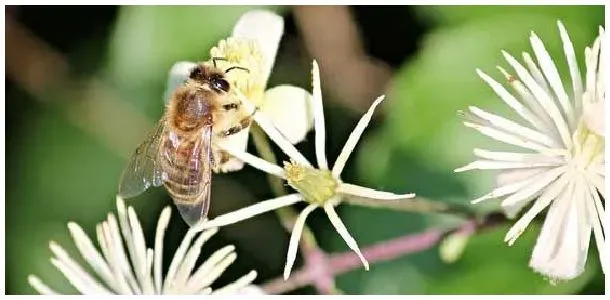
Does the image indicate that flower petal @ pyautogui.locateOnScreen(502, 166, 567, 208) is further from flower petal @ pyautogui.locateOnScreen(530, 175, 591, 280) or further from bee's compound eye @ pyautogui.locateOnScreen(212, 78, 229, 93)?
bee's compound eye @ pyautogui.locateOnScreen(212, 78, 229, 93)

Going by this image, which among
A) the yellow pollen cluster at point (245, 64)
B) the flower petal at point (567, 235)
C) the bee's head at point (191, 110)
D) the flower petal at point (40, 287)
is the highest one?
the yellow pollen cluster at point (245, 64)

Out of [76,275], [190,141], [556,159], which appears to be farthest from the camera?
[76,275]

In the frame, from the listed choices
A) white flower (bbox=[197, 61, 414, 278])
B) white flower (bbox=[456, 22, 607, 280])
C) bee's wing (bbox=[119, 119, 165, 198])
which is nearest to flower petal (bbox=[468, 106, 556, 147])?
white flower (bbox=[456, 22, 607, 280])

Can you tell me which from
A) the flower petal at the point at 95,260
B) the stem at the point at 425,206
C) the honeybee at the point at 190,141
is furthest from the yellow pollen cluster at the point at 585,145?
the flower petal at the point at 95,260

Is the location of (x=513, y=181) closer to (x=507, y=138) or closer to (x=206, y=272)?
(x=507, y=138)

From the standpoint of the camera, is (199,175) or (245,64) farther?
(245,64)

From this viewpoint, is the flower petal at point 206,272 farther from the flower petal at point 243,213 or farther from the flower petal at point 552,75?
the flower petal at point 552,75

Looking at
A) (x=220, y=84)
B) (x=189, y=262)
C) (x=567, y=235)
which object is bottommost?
(x=567, y=235)

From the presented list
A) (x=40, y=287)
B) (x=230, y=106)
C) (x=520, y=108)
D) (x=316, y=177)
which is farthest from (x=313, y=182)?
(x=40, y=287)
